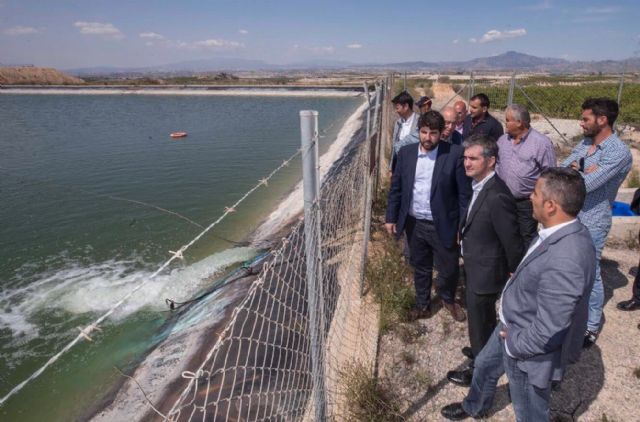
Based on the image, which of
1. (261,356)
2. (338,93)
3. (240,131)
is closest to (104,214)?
(261,356)

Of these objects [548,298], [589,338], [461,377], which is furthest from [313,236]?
[589,338]

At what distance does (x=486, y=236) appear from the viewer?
2768 mm

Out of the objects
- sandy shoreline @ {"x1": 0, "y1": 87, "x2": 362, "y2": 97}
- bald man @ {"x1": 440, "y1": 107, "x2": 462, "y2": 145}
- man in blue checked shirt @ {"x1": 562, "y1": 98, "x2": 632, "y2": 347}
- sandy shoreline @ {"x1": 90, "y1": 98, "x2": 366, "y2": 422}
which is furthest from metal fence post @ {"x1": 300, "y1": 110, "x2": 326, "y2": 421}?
sandy shoreline @ {"x1": 0, "y1": 87, "x2": 362, "y2": 97}

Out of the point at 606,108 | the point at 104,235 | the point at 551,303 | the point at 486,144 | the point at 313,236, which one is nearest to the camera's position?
the point at 551,303

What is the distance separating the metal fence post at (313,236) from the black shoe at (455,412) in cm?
104

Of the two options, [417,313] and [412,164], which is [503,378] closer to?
[417,313]

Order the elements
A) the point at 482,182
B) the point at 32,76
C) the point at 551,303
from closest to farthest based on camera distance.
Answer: the point at 551,303 → the point at 482,182 → the point at 32,76

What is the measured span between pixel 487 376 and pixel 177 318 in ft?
15.2

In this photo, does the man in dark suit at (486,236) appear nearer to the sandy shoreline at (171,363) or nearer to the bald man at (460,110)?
the sandy shoreline at (171,363)

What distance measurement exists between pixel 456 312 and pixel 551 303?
2.25 m

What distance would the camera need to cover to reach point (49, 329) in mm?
5934

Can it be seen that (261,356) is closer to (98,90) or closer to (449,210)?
(449,210)

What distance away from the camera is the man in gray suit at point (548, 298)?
5.85ft

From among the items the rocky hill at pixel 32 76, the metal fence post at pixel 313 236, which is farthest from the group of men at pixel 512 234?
the rocky hill at pixel 32 76
